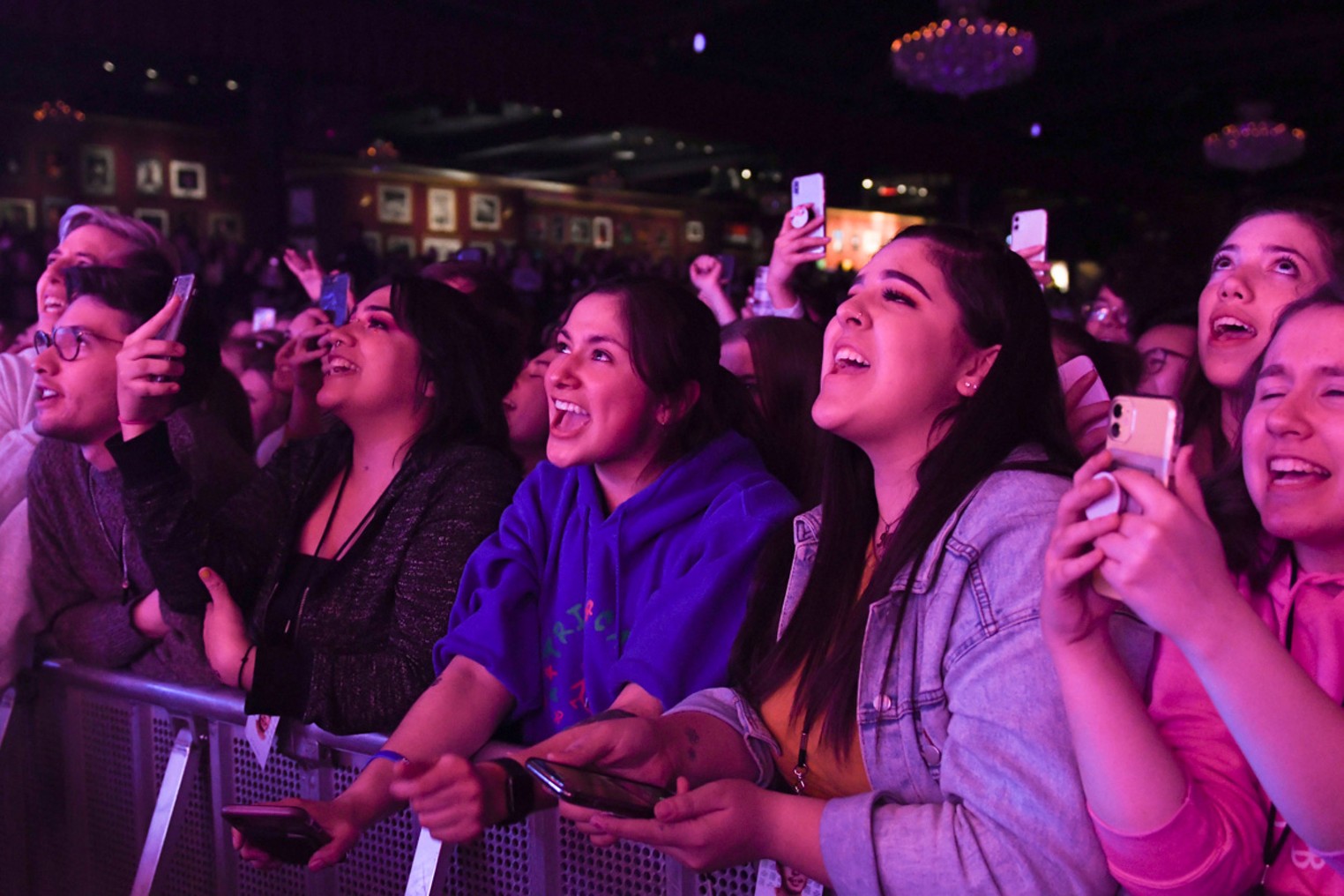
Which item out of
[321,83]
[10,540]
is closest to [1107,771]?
[10,540]

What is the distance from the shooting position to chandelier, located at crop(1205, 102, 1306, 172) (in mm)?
12438

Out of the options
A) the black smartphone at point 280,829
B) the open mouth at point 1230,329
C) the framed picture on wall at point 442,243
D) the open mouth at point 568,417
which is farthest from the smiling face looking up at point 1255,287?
the framed picture on wall at point 442,243

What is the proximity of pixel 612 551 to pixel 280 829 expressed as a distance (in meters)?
0.66

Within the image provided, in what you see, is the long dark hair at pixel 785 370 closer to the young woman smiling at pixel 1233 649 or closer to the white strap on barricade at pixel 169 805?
the young woman smiling at pixel 1233 649

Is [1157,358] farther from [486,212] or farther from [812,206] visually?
[486,212]

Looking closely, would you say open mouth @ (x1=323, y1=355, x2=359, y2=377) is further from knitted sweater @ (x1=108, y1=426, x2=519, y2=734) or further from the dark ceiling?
the dark ceiling

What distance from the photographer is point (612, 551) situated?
1.85 metres

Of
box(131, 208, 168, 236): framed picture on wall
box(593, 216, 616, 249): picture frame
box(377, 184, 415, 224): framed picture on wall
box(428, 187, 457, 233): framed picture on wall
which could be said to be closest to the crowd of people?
box(131, 208, 168, 236): framed picture on wall

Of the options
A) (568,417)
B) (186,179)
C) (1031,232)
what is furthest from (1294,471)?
(186,179)

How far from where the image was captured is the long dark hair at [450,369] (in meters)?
2.25

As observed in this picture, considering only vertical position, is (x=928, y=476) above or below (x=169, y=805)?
above

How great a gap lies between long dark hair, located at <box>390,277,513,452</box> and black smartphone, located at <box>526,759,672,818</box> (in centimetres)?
109

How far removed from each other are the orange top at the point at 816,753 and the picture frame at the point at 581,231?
14236 millimetres

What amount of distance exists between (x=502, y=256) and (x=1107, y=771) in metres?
11.2
